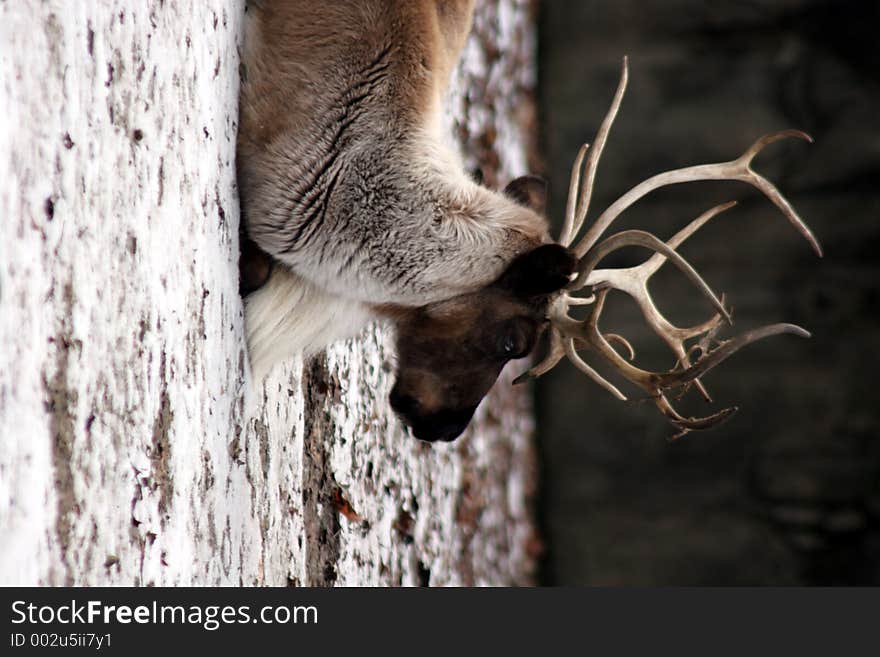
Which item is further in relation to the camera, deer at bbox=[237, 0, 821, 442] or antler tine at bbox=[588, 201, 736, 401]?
antler tine at bbox=[588, 201, 736, 401]

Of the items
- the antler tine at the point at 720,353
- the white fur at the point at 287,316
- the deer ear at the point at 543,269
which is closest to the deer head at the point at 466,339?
the deer ear at the point at 543,269

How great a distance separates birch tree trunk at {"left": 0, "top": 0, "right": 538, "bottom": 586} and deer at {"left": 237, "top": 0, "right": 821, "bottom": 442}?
10 centimetres

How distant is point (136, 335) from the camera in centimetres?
174

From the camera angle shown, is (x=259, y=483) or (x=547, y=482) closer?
(x=259, y=483)

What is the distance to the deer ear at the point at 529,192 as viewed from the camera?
2.94 meters

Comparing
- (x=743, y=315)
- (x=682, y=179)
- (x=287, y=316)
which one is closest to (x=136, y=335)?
(x=287, y=316)

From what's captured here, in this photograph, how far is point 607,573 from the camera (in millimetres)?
5965

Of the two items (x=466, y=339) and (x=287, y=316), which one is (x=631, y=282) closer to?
(x=466, y=339)

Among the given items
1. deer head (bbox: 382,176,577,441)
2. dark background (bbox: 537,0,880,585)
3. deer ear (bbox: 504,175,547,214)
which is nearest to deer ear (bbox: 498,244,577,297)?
deer head (bbox: 382,176,577,441)

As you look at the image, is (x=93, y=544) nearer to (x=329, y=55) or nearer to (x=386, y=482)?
(x=329, y=55)

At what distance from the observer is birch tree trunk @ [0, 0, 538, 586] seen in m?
1.39

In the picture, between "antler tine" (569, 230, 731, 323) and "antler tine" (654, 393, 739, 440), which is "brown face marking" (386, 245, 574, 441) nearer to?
"antler tine" (569, 230, 731, 323)

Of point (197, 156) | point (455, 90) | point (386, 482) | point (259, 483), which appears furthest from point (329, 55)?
point (455, 90)

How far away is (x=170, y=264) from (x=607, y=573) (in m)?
4.55
